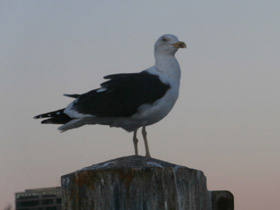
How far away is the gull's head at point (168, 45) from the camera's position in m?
8.30

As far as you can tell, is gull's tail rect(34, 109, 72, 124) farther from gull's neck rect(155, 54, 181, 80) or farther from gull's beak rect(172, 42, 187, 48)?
gull's beak rect(172, 42, 187, 48)

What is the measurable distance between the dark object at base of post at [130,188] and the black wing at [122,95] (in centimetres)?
225

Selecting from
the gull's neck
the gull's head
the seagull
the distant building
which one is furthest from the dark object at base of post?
the distant building

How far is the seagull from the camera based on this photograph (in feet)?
24.1

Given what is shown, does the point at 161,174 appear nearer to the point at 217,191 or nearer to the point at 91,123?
the point at 217,191

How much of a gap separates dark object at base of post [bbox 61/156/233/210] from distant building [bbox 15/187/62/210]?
90.7 meters

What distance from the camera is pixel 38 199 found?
97312mm

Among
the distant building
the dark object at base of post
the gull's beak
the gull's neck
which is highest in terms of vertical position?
the distant building

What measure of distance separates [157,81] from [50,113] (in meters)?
1.36

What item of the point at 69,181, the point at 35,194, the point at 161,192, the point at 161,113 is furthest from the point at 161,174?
the point at 35,194

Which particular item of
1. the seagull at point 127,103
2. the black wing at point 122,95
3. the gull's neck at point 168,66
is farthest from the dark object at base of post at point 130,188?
the gull's neck at point 168,66

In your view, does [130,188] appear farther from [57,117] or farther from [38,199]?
[38,199]

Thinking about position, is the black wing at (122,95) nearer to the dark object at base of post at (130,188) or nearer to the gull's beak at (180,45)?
the gull's beak at (180,45)

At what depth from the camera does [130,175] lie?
A: 4.80 m
